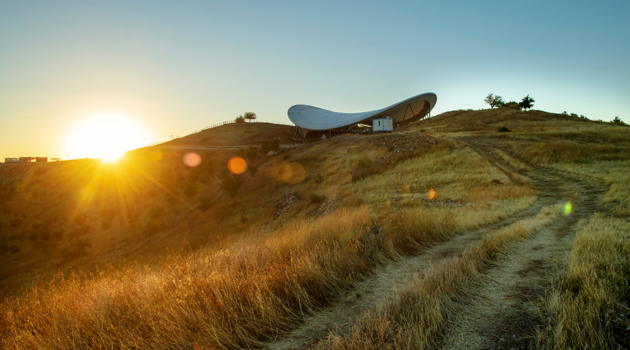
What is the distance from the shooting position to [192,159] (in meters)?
59.2

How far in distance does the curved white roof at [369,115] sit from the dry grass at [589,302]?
5754 cm

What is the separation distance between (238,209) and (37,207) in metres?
39.8

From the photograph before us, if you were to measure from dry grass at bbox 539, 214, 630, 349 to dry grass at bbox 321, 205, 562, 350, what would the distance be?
990 mm

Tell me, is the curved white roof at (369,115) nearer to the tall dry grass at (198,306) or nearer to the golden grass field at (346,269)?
the golden grass field at (346,269)

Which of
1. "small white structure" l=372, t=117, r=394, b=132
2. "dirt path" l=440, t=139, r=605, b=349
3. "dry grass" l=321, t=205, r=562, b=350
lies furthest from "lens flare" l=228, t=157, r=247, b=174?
"dry grass" l=321, t=205, r=562, b=350

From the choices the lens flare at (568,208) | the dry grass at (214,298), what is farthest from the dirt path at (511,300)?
the lens flare at (568,208)

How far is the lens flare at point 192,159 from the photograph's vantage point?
56.1 metres

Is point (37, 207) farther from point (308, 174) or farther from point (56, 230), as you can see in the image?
point (308, 174)

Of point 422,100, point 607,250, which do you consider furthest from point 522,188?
point 422,100

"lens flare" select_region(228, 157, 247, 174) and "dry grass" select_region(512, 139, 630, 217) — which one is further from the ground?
"lens flare" select_region(228, 157, 247, 174)

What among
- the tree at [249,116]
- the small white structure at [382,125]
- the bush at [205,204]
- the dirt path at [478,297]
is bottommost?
the bush at [205,204]

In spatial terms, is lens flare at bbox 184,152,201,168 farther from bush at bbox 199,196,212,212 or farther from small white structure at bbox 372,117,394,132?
small white structure at bbox 372,117,394,132

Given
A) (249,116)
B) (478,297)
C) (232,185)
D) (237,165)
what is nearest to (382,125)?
(237,165)

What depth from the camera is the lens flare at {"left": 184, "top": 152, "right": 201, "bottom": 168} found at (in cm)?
5606
